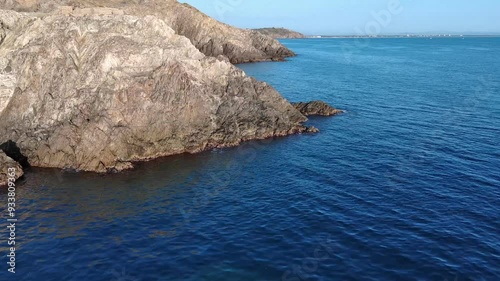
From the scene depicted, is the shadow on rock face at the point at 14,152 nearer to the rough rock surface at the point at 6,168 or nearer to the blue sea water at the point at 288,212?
the rough rock surface at the point at 6,168

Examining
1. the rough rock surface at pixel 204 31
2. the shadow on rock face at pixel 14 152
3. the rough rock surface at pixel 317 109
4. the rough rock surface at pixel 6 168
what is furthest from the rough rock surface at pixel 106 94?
the rough rock surface at pixel 204 31

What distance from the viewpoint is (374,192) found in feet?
159

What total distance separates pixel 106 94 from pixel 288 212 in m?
34.6

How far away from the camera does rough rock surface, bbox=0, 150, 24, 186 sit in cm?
5056

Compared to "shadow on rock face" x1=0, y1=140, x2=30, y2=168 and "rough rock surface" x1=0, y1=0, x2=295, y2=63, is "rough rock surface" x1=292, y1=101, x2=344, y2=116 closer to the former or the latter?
"shadow on rock face" x1=0, y1=140, x2=30, y2=168

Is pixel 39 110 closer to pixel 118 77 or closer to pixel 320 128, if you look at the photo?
pixel 118 77

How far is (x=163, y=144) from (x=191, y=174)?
9587 millimetres

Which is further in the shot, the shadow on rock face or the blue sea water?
the shadow on rock face

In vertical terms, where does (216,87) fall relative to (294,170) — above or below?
above

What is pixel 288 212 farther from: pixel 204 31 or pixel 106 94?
pixel 204 31

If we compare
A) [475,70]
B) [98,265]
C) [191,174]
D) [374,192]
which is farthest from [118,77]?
[475,70]

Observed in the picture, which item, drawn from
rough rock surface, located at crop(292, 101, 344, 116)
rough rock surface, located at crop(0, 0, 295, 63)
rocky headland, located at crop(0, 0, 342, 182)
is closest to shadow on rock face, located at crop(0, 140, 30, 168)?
rocky headland, located at crop(0, 0, 342, 182)

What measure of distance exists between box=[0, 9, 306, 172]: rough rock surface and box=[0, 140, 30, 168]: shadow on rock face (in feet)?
2.99

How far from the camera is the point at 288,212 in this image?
144ft
